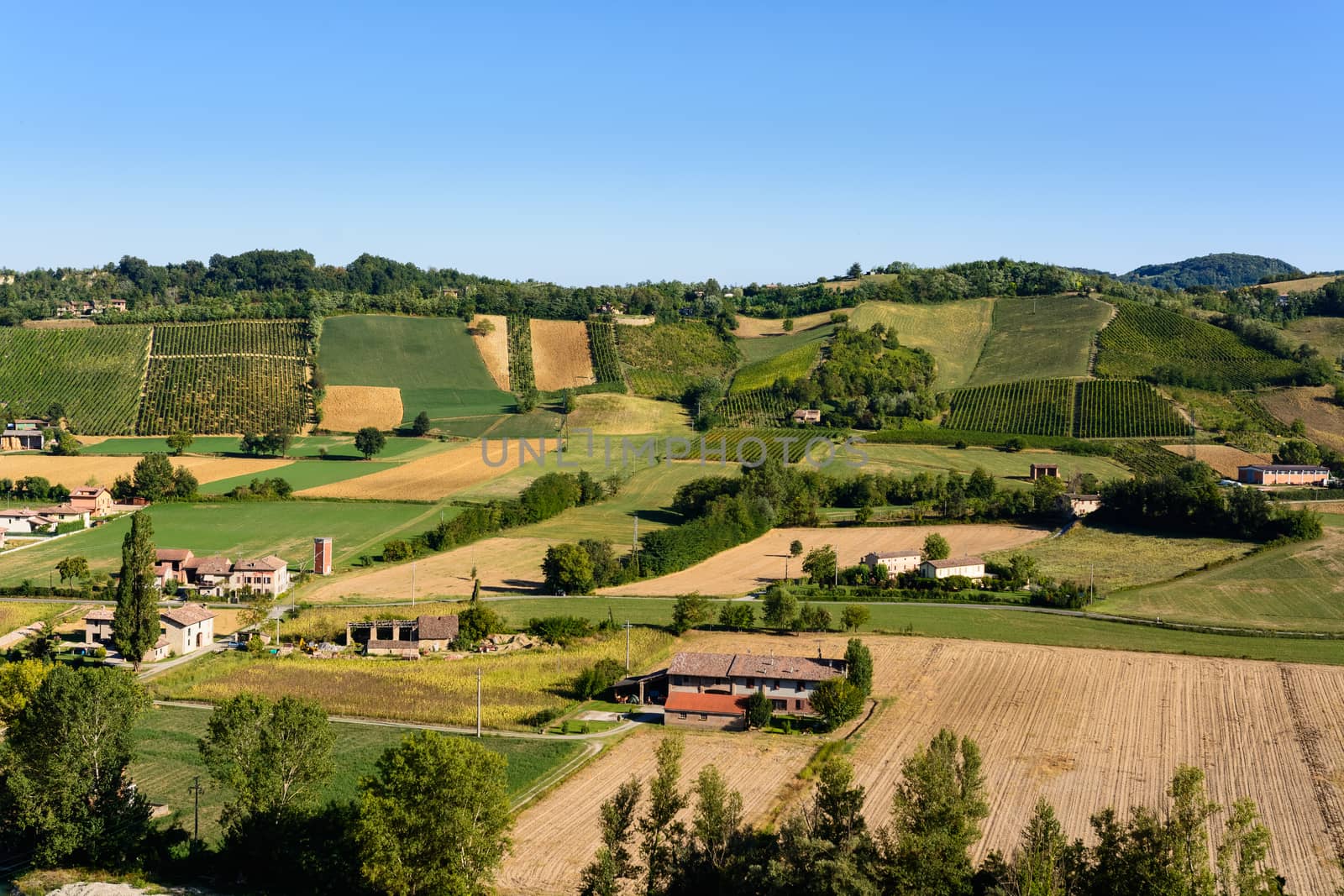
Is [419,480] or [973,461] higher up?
[973,461]

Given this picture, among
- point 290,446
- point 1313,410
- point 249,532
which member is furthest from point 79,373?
point 1313,410

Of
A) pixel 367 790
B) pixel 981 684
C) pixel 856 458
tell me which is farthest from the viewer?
pixel 856 458

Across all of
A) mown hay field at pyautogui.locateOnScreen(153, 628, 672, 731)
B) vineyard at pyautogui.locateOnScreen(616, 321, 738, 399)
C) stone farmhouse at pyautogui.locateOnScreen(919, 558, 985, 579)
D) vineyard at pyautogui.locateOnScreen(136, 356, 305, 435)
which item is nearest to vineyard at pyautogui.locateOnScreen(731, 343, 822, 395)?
vineyard at pyautogui.locateOnScreen(616, 321, 738, 399)

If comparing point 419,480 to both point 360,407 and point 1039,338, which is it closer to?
point 360,407

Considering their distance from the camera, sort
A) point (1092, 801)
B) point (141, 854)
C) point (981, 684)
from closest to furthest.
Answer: point (141, 854) → point (1092, 801) → point (981, 684)

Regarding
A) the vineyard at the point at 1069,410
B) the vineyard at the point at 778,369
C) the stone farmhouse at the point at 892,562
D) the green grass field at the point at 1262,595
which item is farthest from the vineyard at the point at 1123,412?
the stone farmhouse at the point at 892,562

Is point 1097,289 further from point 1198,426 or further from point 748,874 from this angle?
point 748,874

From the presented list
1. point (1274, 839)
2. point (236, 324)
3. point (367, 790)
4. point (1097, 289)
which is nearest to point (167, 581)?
point (367, 790)
